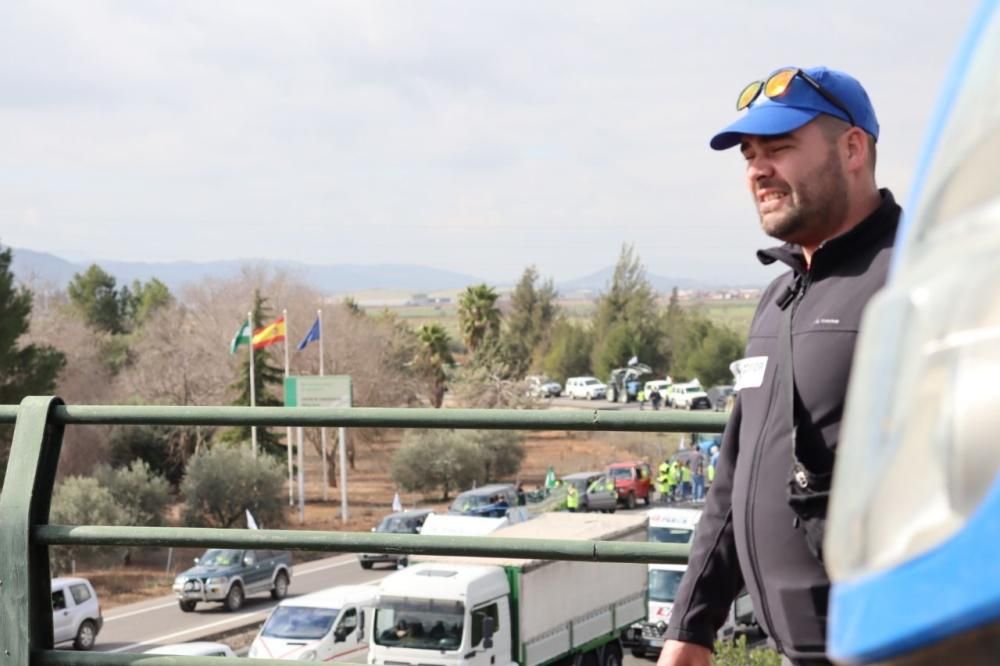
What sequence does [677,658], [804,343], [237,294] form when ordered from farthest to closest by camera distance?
[237,294] → [677,658] → [804,343]

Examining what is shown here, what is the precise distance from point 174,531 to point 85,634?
79.6ft

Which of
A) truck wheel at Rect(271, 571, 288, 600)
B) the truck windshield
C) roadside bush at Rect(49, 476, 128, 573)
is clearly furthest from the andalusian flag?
the truck windshield

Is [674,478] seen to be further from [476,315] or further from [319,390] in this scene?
[476,315]

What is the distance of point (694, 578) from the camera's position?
125 inches

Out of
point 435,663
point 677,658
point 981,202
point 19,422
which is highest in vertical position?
point 981,202

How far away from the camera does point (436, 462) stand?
54.6m

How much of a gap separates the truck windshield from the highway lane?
610 cm

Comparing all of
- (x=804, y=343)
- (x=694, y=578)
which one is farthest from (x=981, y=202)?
(x=694, y=578)

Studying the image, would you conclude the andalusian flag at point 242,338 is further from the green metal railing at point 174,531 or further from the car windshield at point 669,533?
the green metal railing at point 174,531

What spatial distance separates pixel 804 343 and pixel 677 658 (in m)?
0.85

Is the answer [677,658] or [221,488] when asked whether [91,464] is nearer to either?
[221,488]

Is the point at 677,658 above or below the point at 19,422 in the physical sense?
below

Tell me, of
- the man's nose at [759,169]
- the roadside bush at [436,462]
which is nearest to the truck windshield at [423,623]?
the man's nose at [759,169]

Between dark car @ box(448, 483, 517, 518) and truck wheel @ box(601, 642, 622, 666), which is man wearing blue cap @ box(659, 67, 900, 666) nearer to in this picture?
truck wheel @ box(601, 642, 622, 666)
